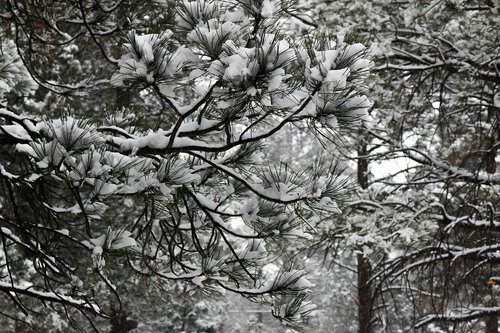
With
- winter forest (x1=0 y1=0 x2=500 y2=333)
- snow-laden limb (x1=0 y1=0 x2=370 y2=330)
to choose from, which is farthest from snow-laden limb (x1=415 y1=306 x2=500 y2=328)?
snow-laden limb (x1=0 y1=0 x2=370 y2=330)

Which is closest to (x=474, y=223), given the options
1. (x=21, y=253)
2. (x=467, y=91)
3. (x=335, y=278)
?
(x=467, y=91)

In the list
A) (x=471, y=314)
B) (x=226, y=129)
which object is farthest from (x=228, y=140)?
(x=471, y=314)

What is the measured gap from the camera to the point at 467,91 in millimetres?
5473

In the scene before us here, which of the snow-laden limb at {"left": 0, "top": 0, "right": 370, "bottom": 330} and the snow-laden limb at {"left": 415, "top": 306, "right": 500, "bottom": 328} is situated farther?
the snow-laden limb at {"left": 415, "top": 306, "right": 500, "bottom": 328}

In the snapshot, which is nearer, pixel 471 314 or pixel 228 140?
pixel 228 140

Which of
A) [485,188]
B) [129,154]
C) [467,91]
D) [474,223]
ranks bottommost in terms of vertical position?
[129,154]

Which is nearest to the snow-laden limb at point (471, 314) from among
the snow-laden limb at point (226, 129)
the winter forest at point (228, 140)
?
the winter forest at point (228, 140)

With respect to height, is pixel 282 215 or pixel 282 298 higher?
pixel 282 215

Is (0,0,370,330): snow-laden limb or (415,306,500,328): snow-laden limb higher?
(415,306,500,328): snow-laden limb

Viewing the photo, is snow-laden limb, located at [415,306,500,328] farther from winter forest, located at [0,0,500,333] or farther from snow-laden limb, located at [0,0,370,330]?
snow-laden limb, located at [0,0,370,330]

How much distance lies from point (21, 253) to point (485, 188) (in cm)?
668

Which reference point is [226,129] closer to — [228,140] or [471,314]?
[228,140]

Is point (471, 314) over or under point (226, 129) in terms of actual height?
over

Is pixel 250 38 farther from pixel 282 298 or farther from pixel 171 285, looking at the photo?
pixel 171 285
